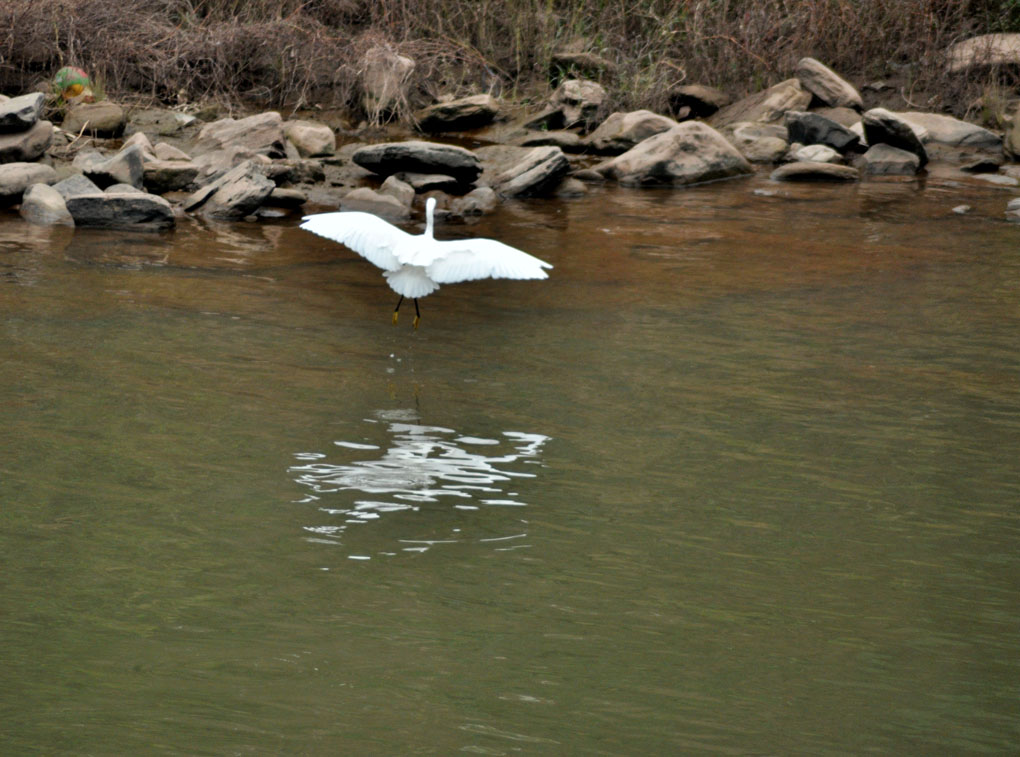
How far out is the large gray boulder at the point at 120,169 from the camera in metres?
9.95

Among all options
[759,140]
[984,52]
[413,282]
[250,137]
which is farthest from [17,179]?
[984,52]

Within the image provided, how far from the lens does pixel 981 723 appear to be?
3117 millimetres

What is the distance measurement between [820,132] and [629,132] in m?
1.87

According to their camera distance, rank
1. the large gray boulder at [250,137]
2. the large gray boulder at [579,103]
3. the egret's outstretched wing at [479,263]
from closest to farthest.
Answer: the egret's outstretched wing at [479,263] < the large gray boulder at [250,137] < the large gray boulder at [579,103]

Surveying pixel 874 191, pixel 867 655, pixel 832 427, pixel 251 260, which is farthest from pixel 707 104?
pixel 867 655

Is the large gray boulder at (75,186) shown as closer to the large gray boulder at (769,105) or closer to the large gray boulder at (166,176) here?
the large gray boulder at (166,176)

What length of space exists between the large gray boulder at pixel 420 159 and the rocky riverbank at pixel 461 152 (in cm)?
1

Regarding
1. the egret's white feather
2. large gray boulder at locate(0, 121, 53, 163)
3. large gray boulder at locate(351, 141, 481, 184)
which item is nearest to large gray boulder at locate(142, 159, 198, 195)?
large gray boulder at locate(0, 121, 53, 163)

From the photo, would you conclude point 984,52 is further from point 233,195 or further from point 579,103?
point 233,195

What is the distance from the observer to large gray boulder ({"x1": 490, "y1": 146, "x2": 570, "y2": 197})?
10.9 m

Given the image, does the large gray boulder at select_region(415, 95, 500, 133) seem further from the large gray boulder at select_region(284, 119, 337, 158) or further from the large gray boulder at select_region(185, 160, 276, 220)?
the large gray boulder at select_region(185, 160, 276, 220)

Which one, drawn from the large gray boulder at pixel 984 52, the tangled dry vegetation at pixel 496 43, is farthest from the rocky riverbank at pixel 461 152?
the large gray boulder at pixel 984 52

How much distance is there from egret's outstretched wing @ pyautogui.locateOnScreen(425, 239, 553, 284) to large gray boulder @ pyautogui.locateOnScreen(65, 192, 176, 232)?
142 inches

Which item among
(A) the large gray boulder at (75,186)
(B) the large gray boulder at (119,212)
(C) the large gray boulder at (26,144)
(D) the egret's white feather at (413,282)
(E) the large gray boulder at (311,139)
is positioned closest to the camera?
(D) the egret's white feather at (413,282)
